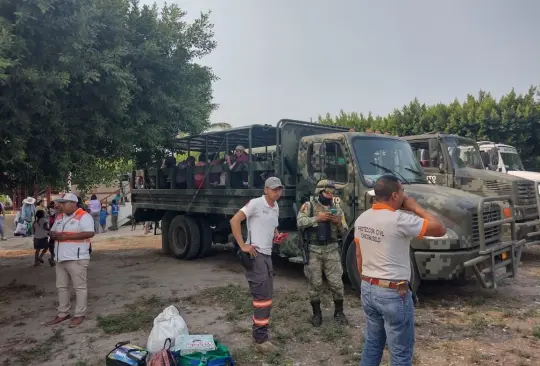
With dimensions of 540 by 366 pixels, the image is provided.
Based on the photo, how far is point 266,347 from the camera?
4180mm

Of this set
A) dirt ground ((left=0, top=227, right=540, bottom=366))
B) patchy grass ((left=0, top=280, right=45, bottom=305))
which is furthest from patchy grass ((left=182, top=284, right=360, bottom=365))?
patchy grass ((left=0, top=280, right=45, bottom=305))

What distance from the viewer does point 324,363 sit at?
12.9 ft

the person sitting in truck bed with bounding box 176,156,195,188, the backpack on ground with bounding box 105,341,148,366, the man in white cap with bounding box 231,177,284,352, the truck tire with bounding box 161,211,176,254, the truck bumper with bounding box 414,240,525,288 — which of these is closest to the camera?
the backpack on ground with bounding box 105,341,148,366

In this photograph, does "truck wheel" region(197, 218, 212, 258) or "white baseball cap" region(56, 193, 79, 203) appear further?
"truck wheel" region(197, 218, 212, 258)

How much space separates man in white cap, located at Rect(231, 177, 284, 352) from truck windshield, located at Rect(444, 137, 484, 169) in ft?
14.5

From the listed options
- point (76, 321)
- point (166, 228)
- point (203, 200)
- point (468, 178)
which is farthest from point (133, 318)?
point (468, 178)

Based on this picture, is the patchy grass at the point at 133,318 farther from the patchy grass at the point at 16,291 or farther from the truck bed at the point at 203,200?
the truck bed at the point at 203,200

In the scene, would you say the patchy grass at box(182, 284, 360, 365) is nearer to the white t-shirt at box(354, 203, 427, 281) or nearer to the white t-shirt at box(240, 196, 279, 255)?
the white t-shirt at box(240, 196, 279, 255)

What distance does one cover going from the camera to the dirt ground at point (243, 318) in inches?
162

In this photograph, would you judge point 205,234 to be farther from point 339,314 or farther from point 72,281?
point 339,314

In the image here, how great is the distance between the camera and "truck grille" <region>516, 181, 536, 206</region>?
7627mm

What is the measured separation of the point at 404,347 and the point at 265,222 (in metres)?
1.92

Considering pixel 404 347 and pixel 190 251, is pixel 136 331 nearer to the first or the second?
pixel 404 347

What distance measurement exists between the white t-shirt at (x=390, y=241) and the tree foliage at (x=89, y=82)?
11.4ft
